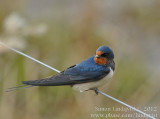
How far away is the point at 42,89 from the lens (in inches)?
117

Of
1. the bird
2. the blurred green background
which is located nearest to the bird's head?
the bird

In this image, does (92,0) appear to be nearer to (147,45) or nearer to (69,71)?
(147,45)

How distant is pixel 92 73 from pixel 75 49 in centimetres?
67

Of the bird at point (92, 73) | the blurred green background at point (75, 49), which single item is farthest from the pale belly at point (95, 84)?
the blurred green background at point (75, 49)

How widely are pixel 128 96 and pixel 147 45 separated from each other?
843 mm

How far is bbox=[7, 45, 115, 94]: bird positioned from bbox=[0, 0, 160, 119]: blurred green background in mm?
261

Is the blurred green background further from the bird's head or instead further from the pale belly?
the bird's head

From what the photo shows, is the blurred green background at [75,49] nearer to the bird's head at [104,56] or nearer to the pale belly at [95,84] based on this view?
the pale belly at [95,84]

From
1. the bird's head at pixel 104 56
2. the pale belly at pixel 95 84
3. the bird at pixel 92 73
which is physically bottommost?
the pale belly at pixel 95 84

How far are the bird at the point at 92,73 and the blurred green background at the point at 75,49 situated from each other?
26 centimetres

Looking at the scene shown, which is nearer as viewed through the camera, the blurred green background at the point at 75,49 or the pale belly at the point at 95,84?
the pale belly at the point at 95,84

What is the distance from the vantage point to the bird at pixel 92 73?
2559 mm

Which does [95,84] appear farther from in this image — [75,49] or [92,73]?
[75,49]

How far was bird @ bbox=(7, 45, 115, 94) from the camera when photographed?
2.56m
